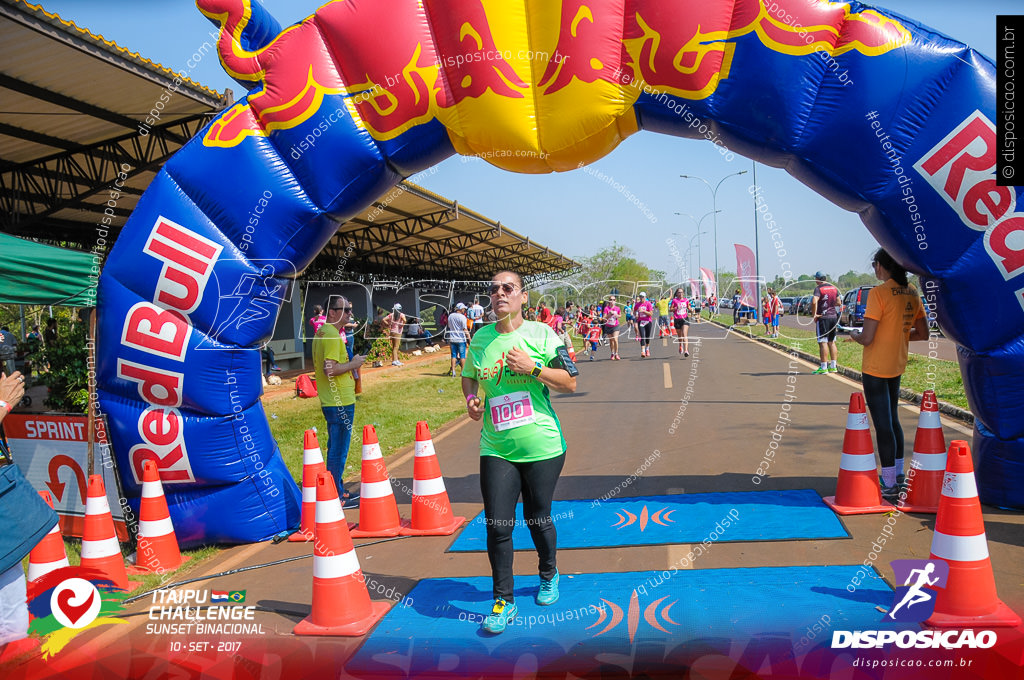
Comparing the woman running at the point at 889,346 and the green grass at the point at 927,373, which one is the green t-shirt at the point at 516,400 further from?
the green grass at the point at 927,373

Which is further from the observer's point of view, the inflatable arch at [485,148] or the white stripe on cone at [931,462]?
the white stripe on cone at [931,462]

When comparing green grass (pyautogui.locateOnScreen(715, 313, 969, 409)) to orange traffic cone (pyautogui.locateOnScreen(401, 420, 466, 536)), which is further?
green grass (pyautogui.locateOnScreen(715, 313, 969, 409))

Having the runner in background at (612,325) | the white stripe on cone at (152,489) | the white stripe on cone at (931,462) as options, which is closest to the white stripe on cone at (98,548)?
the white stripe on cone at (152,489)

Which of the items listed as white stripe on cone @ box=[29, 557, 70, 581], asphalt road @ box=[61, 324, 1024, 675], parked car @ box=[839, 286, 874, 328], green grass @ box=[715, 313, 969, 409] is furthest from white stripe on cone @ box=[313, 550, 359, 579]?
parked car @ box=[839, 286, 874, 328]

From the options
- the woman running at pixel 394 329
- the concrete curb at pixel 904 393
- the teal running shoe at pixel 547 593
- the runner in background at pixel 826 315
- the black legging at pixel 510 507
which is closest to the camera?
the black legging at pixel 510 507

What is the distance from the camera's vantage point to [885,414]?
17.3ft

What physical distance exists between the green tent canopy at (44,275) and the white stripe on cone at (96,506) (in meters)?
1.58

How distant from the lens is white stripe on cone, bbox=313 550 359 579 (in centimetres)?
377

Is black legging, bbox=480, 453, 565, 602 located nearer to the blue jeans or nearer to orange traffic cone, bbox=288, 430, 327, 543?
orange traffic cone, bbox=288, 430, 327, 543

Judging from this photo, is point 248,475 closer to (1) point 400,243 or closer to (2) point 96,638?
(2) point 96,638

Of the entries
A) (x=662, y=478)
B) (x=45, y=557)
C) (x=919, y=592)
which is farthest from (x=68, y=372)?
(x=919, y=592)

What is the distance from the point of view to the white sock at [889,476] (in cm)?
525

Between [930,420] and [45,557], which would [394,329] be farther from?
[930,420]

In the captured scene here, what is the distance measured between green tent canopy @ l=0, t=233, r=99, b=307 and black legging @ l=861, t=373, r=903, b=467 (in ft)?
20.8
